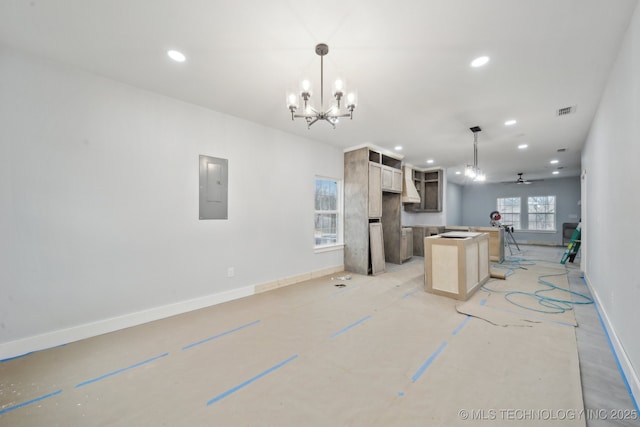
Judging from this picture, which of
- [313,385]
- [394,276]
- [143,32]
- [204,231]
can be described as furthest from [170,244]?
[394,276]

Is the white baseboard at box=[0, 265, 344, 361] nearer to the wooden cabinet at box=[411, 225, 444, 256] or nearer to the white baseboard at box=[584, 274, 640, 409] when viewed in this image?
the white baseboard at box=[584, 274, 640, 409]

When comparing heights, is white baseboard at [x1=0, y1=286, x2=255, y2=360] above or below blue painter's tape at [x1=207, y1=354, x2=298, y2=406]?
above

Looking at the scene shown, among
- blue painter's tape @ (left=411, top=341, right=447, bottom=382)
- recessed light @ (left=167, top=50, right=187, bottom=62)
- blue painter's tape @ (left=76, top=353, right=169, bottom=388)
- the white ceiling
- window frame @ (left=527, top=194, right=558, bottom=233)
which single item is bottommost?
blue painter's tape @ (left=76, top=353, right=169, bottom=388)

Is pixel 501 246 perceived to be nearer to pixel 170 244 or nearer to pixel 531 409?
pixel 531 409

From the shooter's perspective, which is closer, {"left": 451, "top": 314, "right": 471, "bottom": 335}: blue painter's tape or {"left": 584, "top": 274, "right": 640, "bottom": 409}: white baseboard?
{"left": 584, "top": 274, "right": 640, "bottom": 409}: white baseboard

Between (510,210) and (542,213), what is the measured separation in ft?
3.68

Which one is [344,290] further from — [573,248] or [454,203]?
[454,203]

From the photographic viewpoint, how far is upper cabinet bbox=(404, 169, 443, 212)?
27.4 ft

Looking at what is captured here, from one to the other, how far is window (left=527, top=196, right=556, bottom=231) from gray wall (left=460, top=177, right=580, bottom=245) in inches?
5.7

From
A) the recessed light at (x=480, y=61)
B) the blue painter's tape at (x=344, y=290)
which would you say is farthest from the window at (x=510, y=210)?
the recessed light at (x=480, y=61)

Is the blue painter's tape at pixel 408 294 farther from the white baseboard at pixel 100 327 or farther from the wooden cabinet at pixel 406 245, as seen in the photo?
the white baseboard at pixel 100 327

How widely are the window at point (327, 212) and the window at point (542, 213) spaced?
10.5 m

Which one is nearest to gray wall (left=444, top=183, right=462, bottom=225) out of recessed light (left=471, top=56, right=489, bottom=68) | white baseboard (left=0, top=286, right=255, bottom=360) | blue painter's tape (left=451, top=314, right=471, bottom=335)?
blue painter's tape (left=451, top=314, right=471, bottom=335)

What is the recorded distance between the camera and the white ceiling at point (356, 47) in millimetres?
1892
